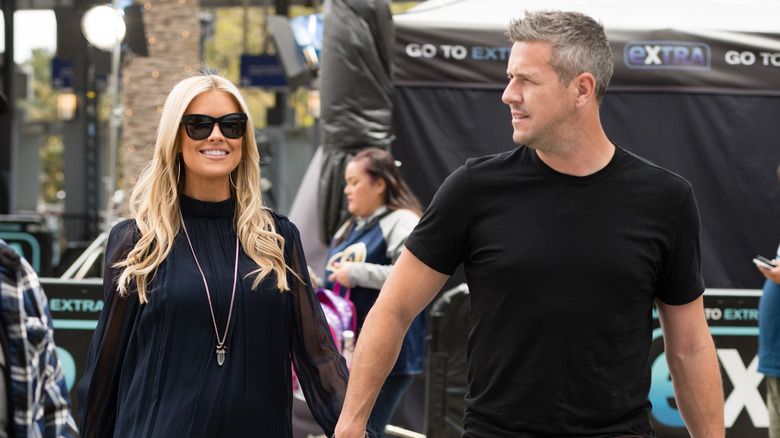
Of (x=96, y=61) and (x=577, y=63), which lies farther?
(x=96, y=61)

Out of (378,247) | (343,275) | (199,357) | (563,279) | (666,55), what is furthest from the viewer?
(666,55)

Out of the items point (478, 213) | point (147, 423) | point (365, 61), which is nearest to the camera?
point (478, 213)

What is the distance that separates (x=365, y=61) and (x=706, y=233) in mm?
3027

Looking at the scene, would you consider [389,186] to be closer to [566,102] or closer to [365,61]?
[365,61]

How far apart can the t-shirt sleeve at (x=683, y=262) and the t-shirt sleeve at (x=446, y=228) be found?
624mm

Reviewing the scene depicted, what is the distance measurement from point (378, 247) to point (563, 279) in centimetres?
325

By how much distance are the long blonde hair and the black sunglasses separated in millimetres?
38

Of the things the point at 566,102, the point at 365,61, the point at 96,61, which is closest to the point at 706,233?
the point at 365,61

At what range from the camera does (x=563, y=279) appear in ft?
9.50

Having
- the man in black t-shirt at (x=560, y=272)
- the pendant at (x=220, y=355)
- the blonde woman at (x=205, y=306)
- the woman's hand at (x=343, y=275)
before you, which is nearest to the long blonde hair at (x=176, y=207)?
the blonde woman at (x=205, y=306)

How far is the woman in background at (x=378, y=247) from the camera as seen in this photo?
5.89m

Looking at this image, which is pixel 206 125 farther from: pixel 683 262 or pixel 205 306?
pixel 683 262

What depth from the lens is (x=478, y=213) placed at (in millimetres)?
3033

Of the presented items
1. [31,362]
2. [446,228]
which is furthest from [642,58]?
[31,362]
